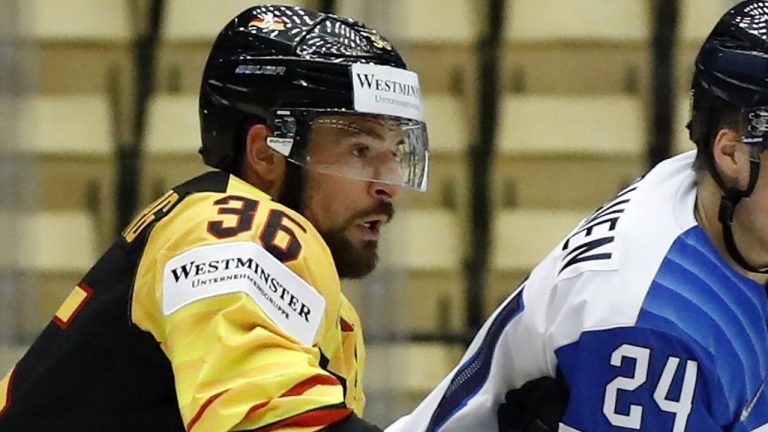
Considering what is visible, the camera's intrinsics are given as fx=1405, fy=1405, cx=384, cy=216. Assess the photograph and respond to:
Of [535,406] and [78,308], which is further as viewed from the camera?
[535,406]

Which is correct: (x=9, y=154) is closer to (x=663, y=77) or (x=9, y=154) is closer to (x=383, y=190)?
(x=663, y=77)

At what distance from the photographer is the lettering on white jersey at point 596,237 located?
162cm

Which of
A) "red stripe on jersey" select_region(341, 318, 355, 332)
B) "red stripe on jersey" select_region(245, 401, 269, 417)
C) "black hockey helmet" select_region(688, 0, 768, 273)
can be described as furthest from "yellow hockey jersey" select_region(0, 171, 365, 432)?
"black hockey helmet" select_region(688, 0, 768, 273)

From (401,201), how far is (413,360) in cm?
39

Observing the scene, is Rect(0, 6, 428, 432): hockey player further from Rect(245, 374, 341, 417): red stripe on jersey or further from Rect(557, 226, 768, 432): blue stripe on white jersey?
Rect(557, 226, 768, 432): blue stripe on white jersey

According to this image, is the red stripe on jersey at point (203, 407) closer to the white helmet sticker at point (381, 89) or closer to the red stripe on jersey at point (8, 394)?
the red stripe on jersey at point (8, 394)

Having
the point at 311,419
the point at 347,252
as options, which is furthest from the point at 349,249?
the point at 311,419

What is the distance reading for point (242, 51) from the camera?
1688 millimetres

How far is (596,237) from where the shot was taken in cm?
165

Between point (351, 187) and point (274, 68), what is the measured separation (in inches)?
6.6

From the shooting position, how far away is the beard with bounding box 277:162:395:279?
1.68 metres

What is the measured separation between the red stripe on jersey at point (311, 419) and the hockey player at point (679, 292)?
0.39 m

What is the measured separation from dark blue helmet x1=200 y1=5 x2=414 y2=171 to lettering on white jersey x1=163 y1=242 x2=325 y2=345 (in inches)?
13.1

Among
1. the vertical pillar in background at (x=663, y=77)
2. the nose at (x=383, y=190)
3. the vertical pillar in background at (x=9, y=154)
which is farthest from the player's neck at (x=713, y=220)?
the vertical pillar in background at (x=9, y=154)
